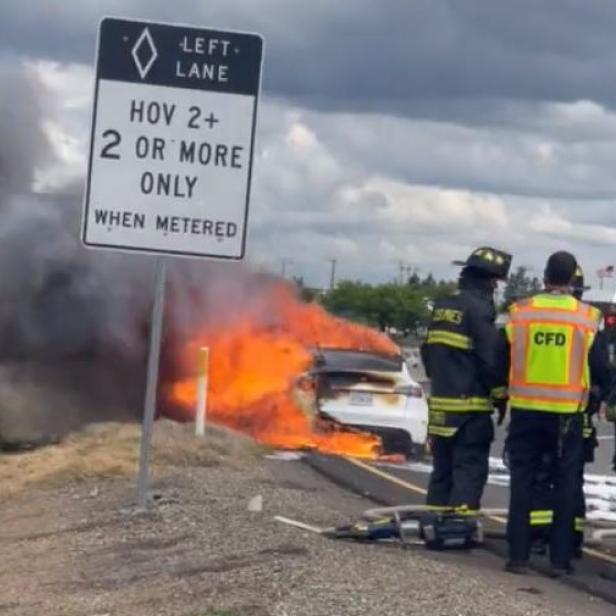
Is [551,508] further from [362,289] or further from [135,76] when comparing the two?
[362,289]

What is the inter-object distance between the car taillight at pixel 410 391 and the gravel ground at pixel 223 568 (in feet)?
22.3

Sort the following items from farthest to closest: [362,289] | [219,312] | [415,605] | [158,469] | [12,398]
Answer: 1. [362,289]
2. [219,312]
3. [12,398]
4. [158,469]
5. [415,605]

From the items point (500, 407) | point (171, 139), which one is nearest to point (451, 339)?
point (500, 407)

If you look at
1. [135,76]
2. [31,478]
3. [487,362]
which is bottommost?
[31,478]

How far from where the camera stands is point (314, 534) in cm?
1165

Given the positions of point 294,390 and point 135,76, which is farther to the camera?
point 294,390

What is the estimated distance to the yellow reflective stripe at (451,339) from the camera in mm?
12148

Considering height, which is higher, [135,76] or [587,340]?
[135,76]

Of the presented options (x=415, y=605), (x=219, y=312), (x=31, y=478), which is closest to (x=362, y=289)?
(x=219, y=312)

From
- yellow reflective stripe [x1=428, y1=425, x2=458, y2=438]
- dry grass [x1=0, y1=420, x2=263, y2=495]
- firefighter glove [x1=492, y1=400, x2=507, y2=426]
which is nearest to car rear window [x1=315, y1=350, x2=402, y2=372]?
dry grass [x1=0, y1=420, x2=263, y2=495]

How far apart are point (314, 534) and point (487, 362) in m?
1.62

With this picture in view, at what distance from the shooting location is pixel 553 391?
11297 mm

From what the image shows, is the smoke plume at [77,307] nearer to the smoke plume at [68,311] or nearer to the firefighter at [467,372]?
the smoke plume at [68,311]

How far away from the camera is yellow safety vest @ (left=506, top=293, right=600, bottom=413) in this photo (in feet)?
36.9
